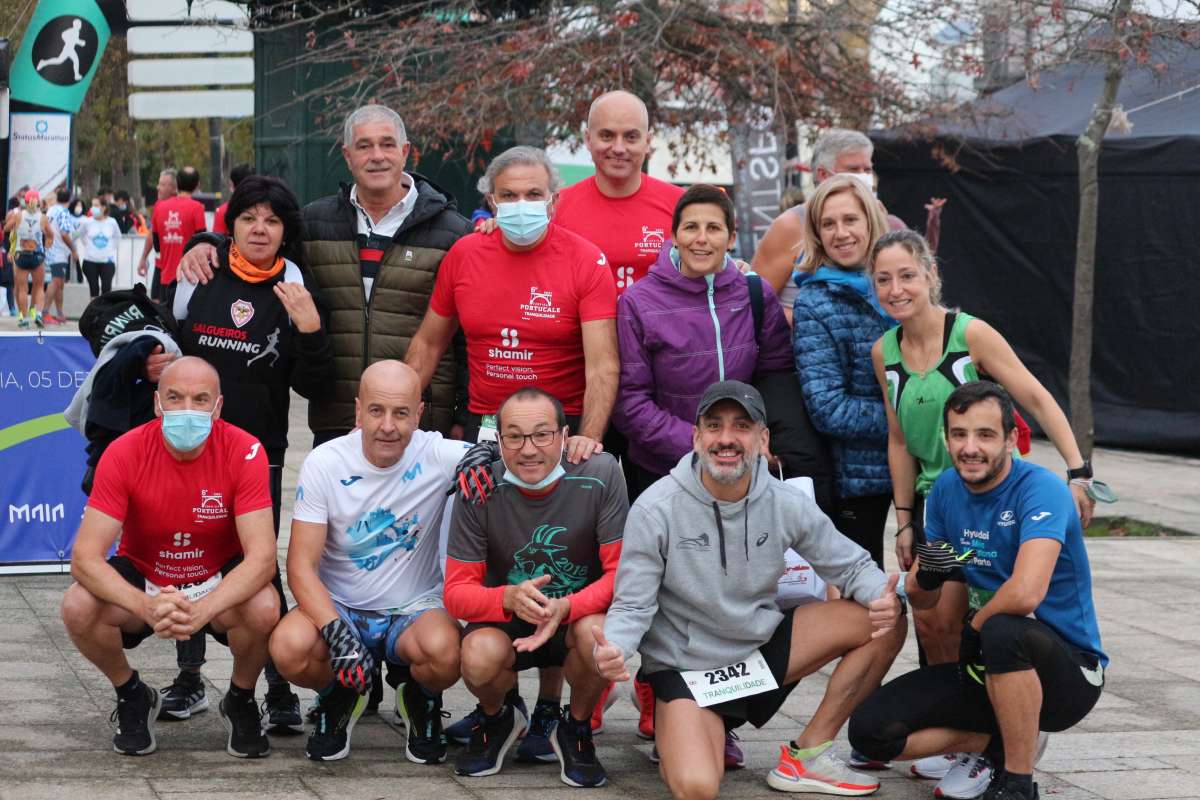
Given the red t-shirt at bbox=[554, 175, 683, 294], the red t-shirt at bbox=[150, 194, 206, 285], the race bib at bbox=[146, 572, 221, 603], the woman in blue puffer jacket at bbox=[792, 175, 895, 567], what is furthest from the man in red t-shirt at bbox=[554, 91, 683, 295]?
the red t-shirt at bbox=[150, 194, 206, 285]

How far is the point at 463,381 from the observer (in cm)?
610

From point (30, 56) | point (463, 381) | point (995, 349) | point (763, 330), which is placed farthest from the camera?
point (30, 56)

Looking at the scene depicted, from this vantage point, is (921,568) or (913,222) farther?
(913,222)

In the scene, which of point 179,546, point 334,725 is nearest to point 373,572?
point 334,725

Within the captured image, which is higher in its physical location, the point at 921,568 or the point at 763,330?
the point at 763,330

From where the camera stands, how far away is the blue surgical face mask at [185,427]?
519 centimetres

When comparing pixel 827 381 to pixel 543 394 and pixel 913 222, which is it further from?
pixel 913 222

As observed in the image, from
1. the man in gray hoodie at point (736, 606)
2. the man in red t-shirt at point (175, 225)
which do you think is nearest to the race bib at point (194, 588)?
the man in gray hoodie at point (736, 606)

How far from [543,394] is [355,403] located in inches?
39.6

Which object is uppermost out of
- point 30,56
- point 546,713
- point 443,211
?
A: point 30,56

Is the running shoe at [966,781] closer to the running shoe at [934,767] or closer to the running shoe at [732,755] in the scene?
the running shoe at [934,767]

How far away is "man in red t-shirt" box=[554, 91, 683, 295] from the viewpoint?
593cm

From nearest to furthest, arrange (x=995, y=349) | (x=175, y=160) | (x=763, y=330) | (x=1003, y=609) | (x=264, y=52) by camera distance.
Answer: (x=1003, y=609), (x=995, y=349), (x=763, y=330), (x=264, y=52), (x=175, y=160)

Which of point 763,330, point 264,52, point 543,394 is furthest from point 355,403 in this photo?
point 264,52
